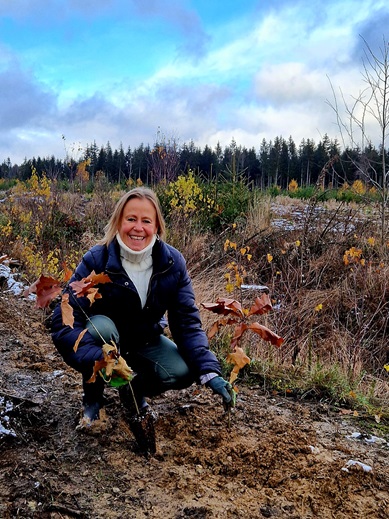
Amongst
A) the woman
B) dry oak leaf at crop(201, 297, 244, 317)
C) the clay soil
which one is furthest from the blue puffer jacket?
the clay soil

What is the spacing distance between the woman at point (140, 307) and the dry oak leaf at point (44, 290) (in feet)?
1.14

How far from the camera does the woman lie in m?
2.07

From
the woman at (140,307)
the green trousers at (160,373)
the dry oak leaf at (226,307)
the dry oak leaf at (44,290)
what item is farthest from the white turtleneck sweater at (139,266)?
the dry oak leaf at (44,290)

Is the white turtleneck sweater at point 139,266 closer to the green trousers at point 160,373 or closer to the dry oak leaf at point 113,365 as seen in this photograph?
the green trousers at point 160,373

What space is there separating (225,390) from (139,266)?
692 mm

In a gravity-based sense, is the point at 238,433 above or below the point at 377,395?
above

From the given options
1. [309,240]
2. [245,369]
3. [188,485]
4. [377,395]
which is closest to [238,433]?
[188,485]

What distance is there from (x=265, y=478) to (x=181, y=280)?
94 cm

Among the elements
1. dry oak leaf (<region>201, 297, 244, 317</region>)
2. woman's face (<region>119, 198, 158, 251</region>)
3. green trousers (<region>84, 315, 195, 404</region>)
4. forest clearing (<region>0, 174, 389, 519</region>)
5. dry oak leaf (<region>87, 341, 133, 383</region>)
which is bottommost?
forest clearing (<region>0, 174, 389, 519</region>)

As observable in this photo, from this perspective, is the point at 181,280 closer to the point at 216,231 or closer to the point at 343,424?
the point at 343,424

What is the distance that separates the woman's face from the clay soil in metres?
0.89

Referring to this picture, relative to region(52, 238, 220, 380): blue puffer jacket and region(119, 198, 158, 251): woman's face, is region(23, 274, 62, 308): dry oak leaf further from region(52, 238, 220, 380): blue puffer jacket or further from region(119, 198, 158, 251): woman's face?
region(119, 198, 158, 251): woman's face

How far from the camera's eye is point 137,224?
2.10 m

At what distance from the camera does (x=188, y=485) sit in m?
1.80
